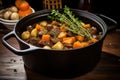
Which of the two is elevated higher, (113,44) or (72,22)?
(72,22)

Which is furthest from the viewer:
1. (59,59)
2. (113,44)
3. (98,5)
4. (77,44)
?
(98,5)

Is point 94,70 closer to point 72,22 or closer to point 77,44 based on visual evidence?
point 77,44

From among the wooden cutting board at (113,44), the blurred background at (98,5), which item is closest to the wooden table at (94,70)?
the wooden cutting board at (113,44)

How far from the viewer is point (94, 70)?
1.54 meters

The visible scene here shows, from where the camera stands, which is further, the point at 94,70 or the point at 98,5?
the point at 98,5

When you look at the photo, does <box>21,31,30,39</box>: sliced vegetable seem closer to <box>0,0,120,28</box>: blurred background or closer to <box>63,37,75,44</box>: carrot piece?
<box>63,37,75,44</box>: carrot piece

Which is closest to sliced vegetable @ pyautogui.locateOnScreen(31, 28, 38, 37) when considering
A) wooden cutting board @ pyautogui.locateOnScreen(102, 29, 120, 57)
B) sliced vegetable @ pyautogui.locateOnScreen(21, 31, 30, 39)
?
sliced vegetable @ pyautogui.locateOnScreen(21, 31, 30, 39)

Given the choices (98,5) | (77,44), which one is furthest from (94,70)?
(98,5)

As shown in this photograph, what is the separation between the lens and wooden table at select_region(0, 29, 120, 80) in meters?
1.50

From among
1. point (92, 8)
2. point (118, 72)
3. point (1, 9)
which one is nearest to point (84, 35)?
point (118, 72)

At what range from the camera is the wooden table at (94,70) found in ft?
4.91

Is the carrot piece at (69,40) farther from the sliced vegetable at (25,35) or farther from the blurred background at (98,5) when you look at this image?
the blurred background at (98,5)

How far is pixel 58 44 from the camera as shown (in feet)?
4.80

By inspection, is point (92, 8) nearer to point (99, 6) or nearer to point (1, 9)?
point (99, 6)
